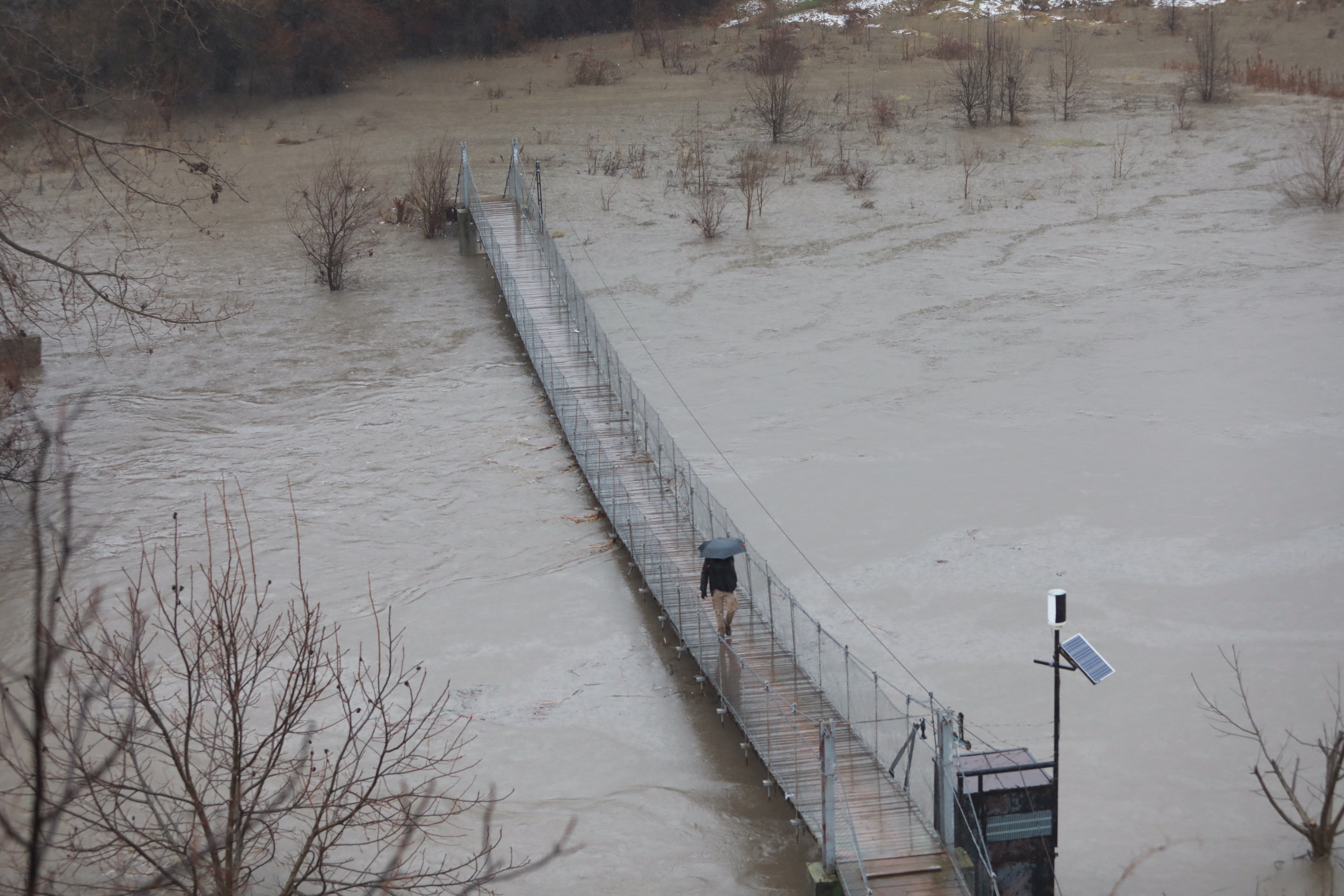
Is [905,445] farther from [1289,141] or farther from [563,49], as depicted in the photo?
[563,49]

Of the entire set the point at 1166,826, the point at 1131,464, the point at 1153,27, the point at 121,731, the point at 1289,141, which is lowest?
the point at 1166,826

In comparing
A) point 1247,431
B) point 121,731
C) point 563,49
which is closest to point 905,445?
point 1247,431

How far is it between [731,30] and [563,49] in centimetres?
660

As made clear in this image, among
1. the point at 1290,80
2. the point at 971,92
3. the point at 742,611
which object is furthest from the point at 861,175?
the point at 742,611

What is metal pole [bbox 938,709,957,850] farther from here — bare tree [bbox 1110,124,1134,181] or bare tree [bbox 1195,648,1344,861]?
bare tree [bbox 1110,124,1134,181]

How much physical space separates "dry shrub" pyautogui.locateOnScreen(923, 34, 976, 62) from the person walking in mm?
35940

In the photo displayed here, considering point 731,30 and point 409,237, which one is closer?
point 409,237

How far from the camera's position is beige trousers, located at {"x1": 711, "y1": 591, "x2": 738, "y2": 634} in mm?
15609

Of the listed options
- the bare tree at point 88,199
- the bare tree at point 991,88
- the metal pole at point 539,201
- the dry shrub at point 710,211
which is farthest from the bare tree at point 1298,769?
the bare tree at point 991,88

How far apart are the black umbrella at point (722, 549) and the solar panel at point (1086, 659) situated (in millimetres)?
5157

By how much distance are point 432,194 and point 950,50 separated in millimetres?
22216

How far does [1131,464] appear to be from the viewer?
21469 millimetres

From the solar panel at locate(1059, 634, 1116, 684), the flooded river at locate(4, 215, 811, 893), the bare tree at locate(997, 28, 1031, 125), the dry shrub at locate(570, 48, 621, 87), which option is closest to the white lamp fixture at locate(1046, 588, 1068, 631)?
the solar panel at locate(1059, 634, 1116, 684)

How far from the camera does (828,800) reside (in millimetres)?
11945
